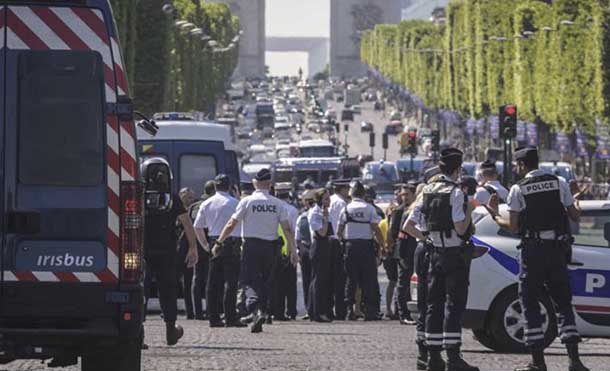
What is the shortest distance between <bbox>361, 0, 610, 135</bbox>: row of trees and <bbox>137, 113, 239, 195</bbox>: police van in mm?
31373

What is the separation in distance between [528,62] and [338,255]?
62523 mm

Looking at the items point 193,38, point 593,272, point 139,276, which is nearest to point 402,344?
point 593,272

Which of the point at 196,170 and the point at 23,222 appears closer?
the point at 23,222

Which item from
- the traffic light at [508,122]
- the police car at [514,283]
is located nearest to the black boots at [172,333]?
the police car at [514,283]

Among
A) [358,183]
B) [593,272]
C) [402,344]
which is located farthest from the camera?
[358,183]

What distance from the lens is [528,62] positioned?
3482 inches

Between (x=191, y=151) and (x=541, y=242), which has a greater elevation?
(x=541, y=242)

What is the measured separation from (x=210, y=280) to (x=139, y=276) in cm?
1084

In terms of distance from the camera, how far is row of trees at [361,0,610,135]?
7050 cm

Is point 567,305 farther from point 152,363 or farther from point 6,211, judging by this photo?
point 6,211

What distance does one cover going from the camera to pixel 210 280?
2341 centimetres

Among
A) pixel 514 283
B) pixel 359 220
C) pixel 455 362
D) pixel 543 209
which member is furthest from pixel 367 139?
pixel 455 362

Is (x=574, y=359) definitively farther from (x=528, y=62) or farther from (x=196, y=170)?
(x=528, y=62)

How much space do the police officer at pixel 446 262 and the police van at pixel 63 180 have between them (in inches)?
160
